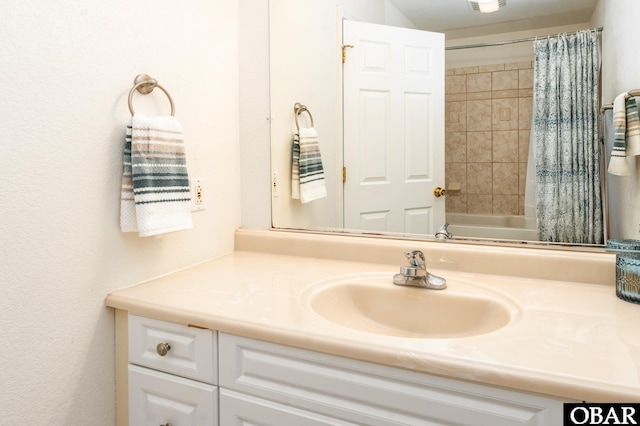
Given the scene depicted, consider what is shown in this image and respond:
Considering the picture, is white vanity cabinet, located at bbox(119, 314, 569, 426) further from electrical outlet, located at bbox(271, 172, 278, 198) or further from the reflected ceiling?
the reflected ceiling

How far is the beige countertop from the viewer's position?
0.71m

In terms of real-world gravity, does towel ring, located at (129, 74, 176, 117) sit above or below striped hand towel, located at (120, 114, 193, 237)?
above

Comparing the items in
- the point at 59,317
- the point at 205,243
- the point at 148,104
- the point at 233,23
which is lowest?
the point at 59,317

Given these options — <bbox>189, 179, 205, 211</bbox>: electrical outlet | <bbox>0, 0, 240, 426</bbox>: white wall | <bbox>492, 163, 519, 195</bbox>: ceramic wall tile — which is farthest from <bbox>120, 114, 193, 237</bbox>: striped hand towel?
<bbox>492, 163, 519, 195</bbox>: ceramic wall tile

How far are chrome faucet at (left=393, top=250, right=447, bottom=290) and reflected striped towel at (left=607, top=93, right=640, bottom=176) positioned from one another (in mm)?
536

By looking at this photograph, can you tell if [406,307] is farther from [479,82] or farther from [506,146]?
[479,82]

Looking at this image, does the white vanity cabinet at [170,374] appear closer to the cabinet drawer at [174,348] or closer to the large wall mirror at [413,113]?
the cabinet drawer at [174,348]

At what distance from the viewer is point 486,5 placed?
4.16ft

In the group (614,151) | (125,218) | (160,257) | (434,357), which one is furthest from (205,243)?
(614,151)

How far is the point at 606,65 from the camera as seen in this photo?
113 centimetres

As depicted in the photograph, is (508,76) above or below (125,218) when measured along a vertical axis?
above

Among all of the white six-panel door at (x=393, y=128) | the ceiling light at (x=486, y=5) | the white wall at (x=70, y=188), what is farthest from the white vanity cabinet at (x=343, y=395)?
the ceiling light at (x=486, y=5)

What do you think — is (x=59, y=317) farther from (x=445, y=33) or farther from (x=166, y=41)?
(x=445, y=33)

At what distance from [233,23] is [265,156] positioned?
0.48m
